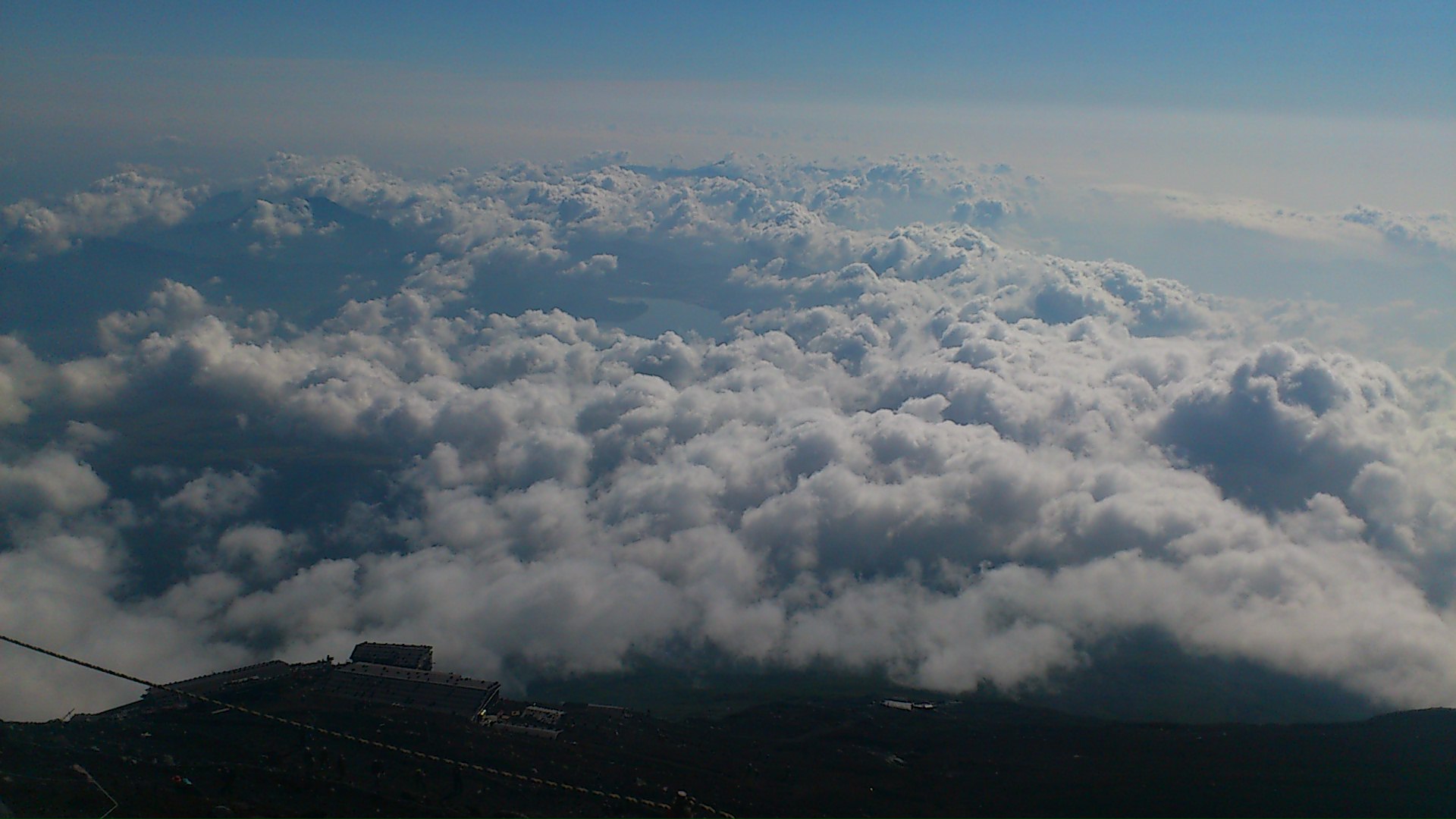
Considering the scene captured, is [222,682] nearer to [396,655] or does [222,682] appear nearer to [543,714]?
[396,655]

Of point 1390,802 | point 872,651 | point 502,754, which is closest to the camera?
point 502,754

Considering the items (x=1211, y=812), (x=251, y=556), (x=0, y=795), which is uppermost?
(x=251, y=556)

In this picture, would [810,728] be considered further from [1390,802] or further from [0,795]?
[0,795]

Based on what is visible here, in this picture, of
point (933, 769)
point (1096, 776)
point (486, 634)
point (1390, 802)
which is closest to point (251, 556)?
point (486, 634)

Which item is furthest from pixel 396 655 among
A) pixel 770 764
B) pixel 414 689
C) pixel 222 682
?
pixel 770 764

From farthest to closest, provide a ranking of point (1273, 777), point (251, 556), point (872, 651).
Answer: point (251, 556), point (872, 651), point (1273, 777)

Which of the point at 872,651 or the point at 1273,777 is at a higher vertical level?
the point at 872,651

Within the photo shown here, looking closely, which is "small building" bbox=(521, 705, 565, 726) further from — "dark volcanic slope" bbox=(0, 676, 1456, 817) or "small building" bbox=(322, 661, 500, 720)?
"small building" bbox=(322, 661, 500, 720)

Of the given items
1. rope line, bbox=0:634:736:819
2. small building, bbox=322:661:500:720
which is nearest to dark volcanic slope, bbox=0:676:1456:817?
rope line, bbox=0:634:736:819
